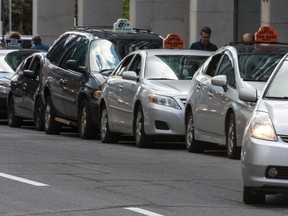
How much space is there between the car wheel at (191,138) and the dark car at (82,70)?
3.27 metres

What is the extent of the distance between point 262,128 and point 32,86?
47.9 feet

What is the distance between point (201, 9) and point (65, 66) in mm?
11821

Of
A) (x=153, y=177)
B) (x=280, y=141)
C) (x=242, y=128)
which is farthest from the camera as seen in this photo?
(x=242, y=128)

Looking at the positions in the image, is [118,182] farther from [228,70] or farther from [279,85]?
[228,70]

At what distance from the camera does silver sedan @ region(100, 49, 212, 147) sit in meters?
19.5

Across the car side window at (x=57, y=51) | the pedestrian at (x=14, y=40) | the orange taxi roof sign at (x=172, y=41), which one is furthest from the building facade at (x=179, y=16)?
the car side window at (x=57, y=51)

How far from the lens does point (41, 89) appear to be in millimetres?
Answer: 24875

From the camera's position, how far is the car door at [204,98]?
18.1m

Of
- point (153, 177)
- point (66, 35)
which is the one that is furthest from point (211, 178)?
point (66, 35)

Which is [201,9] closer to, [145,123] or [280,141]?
[145,123]

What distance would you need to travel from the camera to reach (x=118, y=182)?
13.8 meters

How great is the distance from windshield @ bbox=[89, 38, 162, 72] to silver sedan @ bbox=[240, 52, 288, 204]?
10.6 metres

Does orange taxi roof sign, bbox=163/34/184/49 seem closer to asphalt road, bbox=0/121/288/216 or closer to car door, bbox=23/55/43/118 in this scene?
car door, bbox=23/55/43/118

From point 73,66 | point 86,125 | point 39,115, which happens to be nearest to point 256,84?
point 86,125
